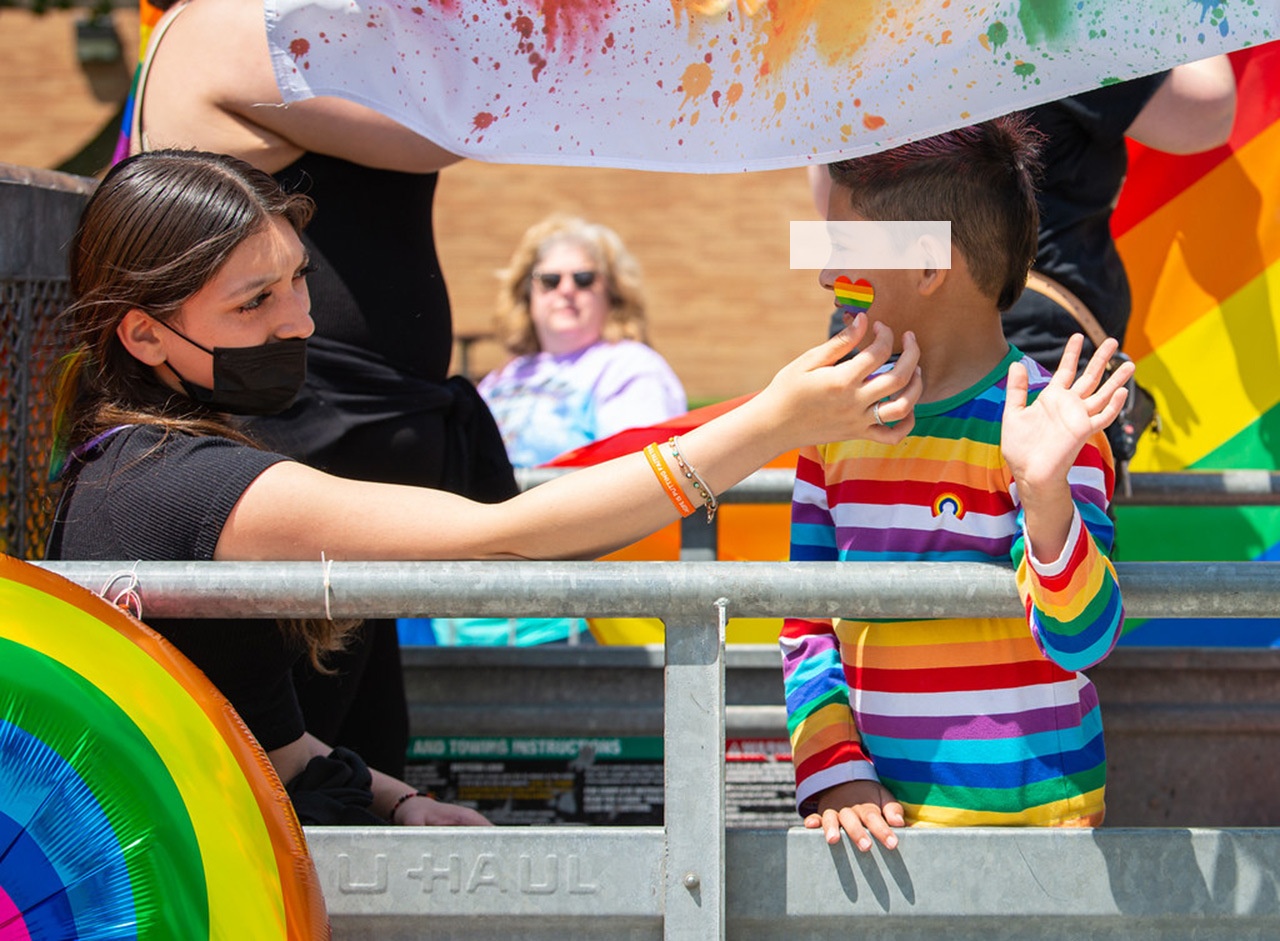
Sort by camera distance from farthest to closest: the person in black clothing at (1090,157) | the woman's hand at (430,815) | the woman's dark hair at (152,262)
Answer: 1. the person in black clothing at (1090,157)
2. the woman's hand at (430,815)
3. the woman's dark hair at (152,262)

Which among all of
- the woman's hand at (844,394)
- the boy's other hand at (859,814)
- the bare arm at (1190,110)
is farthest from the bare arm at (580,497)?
the bare arm at (1190,110)

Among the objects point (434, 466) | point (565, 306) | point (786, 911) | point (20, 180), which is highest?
point (565, 306)

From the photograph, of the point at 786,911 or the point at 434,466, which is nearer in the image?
the point at 786,911

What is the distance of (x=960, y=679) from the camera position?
180 cm

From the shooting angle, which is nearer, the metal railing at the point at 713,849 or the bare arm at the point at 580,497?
the metal railing at the point at 713,849

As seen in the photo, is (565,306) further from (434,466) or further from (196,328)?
(196,328)

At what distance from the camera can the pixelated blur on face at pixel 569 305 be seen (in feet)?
16.8

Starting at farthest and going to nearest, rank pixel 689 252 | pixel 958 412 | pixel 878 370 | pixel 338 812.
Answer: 1. pixel 689 252
2. pixel 338 812
3. pixel 958 412
4. pixel 878 370

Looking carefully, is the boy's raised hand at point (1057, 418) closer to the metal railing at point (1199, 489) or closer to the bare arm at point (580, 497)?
the bare arm at point (580, 497)

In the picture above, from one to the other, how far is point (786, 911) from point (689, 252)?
1240 cm

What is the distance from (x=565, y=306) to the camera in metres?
5.16

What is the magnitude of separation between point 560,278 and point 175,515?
3.46m

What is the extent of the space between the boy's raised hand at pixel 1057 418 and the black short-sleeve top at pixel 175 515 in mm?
906

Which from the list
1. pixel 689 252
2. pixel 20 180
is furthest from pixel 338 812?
pixel 689 252
